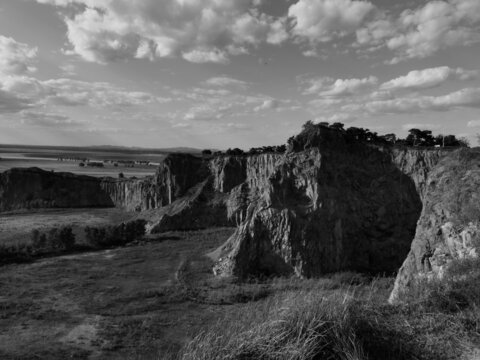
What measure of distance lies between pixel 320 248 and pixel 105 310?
19364 millimetres

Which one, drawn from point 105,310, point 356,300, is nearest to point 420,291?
point 356,300

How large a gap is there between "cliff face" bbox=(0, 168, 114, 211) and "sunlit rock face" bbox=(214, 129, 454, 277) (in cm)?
6691

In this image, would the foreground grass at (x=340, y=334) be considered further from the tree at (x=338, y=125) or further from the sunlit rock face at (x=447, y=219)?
the tree at (x=338, y=125)

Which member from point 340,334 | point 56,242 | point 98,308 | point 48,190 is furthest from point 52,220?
point 340,334

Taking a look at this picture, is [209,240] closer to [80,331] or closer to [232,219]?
[232,219]

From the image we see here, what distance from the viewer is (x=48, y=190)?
310 feet

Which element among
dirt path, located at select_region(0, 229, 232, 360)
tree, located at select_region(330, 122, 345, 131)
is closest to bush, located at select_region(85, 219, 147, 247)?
dirt path, located at select_region(0, 229, 232, 360)

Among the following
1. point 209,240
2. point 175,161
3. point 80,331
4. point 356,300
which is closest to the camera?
point 356,300

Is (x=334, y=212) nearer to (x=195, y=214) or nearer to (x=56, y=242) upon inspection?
(x=195, y=214)

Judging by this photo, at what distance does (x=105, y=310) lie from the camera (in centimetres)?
2736

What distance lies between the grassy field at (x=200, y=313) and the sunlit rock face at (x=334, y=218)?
2.95 meters

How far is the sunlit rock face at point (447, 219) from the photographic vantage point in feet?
60.7

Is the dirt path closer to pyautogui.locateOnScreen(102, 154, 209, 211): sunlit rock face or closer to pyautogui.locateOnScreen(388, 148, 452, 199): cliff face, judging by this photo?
pyautogui.locateOnScreen(388, 148, 452, 199): cliff face

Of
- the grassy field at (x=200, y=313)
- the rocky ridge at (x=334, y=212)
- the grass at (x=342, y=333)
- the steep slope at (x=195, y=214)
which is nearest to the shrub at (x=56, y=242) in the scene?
the grassy field at (x=200, y=313)
